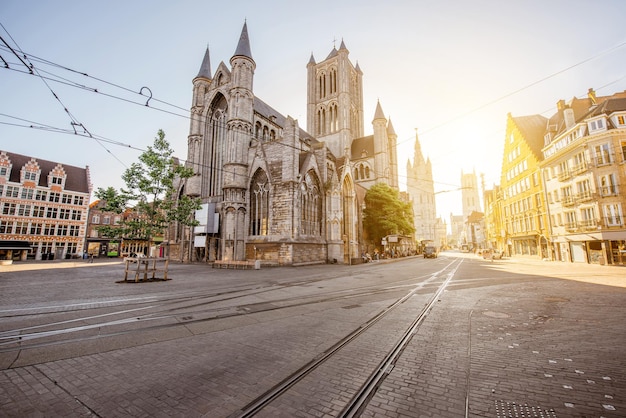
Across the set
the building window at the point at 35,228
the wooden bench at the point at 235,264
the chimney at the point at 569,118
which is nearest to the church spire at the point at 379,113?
the chimney at the point at 569,118

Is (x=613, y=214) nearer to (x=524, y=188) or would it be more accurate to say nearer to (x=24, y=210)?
(x=524, y=188)

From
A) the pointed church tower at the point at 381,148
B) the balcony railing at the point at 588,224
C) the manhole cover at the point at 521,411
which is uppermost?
the pointed church tower at the point at 381,148

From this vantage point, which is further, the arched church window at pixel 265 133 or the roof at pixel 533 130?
the roof at pixel 533 130

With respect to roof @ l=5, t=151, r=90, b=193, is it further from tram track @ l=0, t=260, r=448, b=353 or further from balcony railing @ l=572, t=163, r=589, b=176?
balcony railing @ l=572, t=163, r=589, b=176

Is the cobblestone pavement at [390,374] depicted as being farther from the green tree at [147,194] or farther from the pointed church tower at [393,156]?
the pointed church tower at [393,156]

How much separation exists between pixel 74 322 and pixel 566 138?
39211 mm

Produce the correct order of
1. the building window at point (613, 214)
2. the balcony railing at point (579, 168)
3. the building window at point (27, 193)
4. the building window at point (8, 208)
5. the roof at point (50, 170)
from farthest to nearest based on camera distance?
the roof at point (50, 170), the building window at point (27, 193), the building window at point (8, 208), the balcony railing at point (579, 168), the building window at point (613, 214)

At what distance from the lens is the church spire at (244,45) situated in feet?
88.9

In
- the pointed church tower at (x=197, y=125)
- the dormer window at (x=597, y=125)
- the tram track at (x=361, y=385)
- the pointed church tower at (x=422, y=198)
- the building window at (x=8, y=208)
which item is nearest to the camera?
the tram track at (x=361, y=385)

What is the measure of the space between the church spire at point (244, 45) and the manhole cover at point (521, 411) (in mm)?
31396

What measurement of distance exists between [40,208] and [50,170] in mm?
6464

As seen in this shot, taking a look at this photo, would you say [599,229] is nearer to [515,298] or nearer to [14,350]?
[515,298]

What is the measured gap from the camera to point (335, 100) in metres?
51.7

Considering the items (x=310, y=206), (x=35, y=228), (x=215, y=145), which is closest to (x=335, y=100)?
(x=215, y=145)
